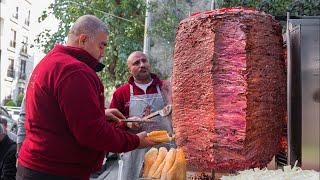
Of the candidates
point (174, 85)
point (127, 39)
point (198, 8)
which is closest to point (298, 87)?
point (174, 85)

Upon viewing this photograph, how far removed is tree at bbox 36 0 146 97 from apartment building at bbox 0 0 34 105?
104 feet

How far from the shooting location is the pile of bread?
3.02 metres

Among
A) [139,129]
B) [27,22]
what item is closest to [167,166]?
[139,129]

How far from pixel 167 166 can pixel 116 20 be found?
6.70 metres

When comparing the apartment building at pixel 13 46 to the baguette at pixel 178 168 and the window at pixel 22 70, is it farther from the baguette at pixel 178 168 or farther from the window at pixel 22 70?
the baguette at pixel 178 168

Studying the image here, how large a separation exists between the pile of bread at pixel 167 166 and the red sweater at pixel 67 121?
323 millimetres

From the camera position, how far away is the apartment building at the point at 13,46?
1686 inches

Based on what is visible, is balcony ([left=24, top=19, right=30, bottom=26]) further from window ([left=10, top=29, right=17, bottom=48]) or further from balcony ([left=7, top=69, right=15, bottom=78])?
balcony ([left=7, top=69, right=15, bottom=78])

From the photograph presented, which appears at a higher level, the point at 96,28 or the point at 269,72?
the point at 96,28

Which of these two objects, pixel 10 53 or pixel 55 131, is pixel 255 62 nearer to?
pixel 55 131

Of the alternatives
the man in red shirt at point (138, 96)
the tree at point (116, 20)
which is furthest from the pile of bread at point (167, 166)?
the tree at point (116, 20)

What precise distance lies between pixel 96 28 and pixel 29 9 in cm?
5033

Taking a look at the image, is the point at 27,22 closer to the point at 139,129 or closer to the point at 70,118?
the point at 139,129

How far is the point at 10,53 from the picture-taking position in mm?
44750
